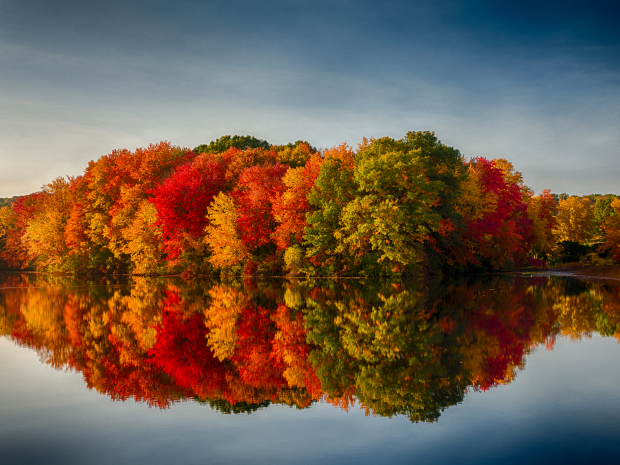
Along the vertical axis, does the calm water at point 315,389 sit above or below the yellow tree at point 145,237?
below

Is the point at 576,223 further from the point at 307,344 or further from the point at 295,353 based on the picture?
the point at 295,353

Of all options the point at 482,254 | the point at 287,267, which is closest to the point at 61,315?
the point at 287,267

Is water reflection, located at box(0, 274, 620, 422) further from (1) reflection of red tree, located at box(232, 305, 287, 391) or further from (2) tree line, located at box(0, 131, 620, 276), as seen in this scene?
(2) tree line, located at box(0, 131, 620, 276)

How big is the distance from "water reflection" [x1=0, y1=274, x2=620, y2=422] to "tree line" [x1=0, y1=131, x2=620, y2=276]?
1352cm

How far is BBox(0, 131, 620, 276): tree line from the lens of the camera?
3288 centimetres

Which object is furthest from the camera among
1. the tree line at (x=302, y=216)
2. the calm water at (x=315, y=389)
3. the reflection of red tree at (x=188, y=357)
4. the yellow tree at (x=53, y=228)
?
the yellow tree at (x=53, y=228)

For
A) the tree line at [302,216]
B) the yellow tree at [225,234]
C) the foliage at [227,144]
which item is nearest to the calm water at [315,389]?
the tree line at [302,216]

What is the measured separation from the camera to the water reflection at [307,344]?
25.6 ft

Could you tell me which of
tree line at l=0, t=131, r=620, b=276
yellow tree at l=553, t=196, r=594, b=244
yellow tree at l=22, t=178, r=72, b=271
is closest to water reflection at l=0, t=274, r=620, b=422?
tree line at l=0, t=131, r=620, b=276

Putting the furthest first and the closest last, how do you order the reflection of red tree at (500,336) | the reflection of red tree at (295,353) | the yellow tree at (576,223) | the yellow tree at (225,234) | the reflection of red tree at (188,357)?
the yellow tree at (576,223), the yellow tree at (225,234), the reflection of red tree at (500,336), the reflection of red tree at (188,357), the reflection of red tree at (295,353)

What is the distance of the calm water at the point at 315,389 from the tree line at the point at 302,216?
60.0ft

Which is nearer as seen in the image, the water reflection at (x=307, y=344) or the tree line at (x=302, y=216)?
the water reflection at (x=307, y=344)

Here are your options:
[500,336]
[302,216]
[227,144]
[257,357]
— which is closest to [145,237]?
[302,216]

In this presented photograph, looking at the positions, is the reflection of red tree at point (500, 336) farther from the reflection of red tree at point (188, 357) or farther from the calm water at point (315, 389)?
the reflection of red tree at point (188, 357)
